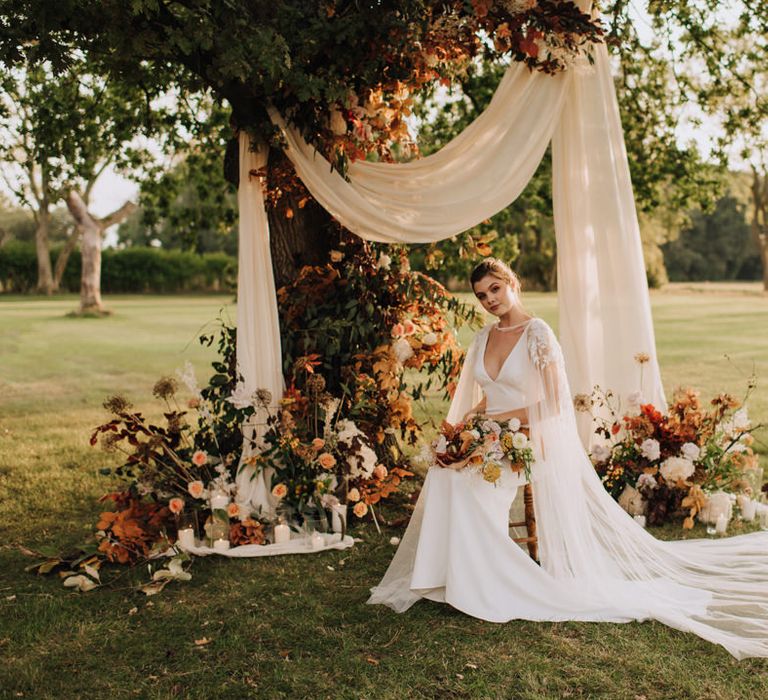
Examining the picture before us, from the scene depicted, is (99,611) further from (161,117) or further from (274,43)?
(161,117)

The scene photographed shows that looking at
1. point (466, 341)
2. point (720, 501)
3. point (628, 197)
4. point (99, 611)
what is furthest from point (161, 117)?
point (466, 341)

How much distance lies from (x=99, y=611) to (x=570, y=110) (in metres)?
4.07

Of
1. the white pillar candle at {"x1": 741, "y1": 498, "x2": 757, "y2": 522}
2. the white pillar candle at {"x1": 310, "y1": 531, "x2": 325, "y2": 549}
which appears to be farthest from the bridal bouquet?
the white pillar candle at {"x1": 741, "y1": 498, "x2": 757, "y2": 522}

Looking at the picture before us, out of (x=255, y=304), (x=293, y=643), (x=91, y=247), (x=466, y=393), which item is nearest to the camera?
(x=293, y=643)

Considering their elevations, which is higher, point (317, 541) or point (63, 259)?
point (63, 259)

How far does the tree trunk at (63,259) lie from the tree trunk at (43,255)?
0.81 ft

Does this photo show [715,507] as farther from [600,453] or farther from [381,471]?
[381,471]

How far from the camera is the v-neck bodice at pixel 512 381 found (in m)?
4.24

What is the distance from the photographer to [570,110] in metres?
5.45

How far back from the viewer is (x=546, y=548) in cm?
407

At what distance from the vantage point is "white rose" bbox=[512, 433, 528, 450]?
400 centimetres

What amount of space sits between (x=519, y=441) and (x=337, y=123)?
2637 mm

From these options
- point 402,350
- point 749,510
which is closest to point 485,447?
point 402,350

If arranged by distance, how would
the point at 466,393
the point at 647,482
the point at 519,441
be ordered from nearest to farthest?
the point at 519,441 < the point at 466,393 < the point at 647,482
